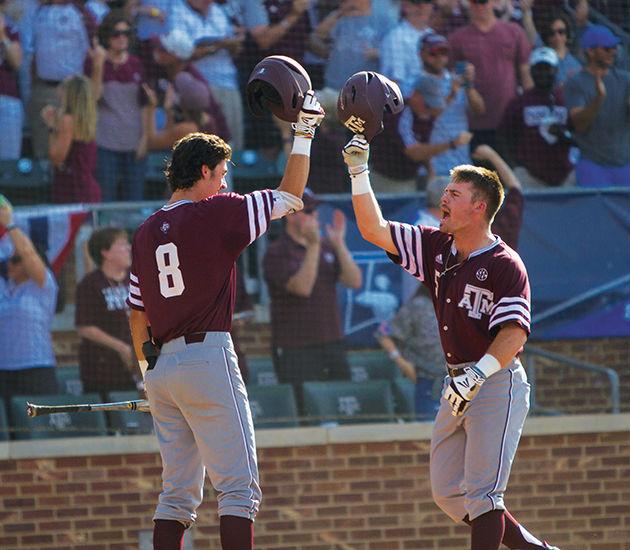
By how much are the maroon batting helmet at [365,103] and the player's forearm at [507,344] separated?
3.15 feet

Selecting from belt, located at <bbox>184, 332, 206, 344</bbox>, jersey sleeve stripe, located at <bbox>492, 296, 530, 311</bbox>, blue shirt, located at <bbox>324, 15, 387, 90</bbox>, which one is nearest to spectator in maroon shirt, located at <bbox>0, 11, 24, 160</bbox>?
blue shirt, located at <bbox>324, 15, 387, 90</bbox>

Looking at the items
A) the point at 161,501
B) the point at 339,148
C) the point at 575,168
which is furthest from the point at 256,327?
the point at 161,501

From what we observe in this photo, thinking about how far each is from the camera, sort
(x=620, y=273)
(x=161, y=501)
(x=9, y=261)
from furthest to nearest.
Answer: (x=620, y=273) < (x=9, y=261) < (x=161, y=501)

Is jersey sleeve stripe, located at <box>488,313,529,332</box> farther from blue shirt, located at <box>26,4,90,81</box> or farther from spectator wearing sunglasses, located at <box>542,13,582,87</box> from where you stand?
blue shirt, located at <box>26,4,90,81</box>

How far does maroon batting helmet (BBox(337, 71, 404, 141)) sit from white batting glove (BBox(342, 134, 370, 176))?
0.03 metres

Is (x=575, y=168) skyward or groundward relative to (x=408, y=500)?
skyward

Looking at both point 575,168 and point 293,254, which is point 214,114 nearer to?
point 293,254

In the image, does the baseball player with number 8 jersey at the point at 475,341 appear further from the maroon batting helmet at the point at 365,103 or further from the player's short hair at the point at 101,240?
the player's short hair at the point at 101,240

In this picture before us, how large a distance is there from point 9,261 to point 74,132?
0.98 m

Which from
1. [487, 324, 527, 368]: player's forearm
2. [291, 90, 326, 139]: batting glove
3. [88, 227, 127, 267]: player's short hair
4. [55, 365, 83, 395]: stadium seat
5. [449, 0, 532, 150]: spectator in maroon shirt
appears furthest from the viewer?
[449, 0, 532, 150]: spectator in maroon shirt

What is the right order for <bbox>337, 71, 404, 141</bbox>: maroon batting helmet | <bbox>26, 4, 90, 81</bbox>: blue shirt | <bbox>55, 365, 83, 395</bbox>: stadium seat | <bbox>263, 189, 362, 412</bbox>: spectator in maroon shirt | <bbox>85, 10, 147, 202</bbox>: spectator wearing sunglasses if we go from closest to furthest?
<bbox>337, 71, 404, 141</bbox>: maroon batting helmet
<bbox>55, 365, 83, 395</bbox>: stadium seat
<bbox>263, 189, 362, 412</bbox>: spectator in maroon shirt
<bbox>85, 10, 147, 202</bbox>: spectator wearing sunglasses
<bbox>26, 4, 90, 81</bbox>: blue shirt

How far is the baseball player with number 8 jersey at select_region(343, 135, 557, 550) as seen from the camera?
439 centimetres

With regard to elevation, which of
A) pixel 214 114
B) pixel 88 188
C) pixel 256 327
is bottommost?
pixel 256 327

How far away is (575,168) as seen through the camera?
7.73 m
